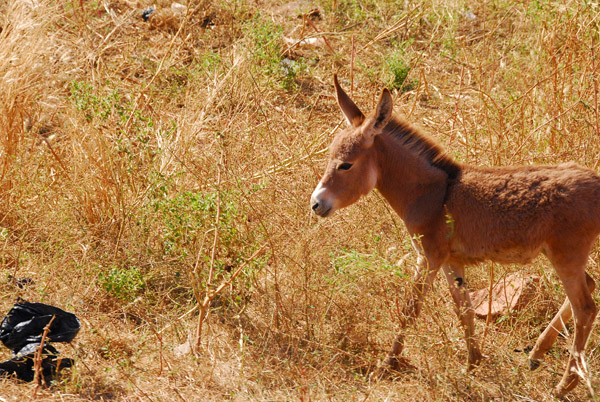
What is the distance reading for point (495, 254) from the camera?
4.23 meters

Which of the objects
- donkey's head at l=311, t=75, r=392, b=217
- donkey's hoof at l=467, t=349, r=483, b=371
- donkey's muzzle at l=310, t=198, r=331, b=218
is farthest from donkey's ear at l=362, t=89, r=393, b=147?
donkey's hoof at l=467, t=349, r=483, b=371

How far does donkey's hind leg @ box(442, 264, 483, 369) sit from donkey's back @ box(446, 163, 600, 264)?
0.19 metres

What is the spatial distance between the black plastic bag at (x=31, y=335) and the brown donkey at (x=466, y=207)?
182 centimetres

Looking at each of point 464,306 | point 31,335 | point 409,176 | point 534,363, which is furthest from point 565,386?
point 31,335

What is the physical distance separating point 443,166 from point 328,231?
140 centimetres

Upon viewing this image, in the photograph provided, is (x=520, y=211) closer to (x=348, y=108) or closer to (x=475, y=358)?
(x=475, y=358)

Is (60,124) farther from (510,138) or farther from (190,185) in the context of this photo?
(510,138)

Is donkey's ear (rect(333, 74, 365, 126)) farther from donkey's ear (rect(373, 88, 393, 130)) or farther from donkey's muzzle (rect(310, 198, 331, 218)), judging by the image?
donkey's muzzle (rect(310, 198, 331, 218))

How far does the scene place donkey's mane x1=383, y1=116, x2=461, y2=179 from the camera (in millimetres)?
4523

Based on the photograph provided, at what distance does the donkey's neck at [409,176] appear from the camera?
4.42m

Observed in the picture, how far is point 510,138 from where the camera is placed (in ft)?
20.5

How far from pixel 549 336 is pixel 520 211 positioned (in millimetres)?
915

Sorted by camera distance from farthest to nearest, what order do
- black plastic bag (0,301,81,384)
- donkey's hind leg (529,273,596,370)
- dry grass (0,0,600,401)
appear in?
donkey's hind leg (529,273,596,370)
dry grass (0,0,600,401)
black plastic bag (0,301,81,384)

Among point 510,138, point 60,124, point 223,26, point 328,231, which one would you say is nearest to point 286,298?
point 328,231
